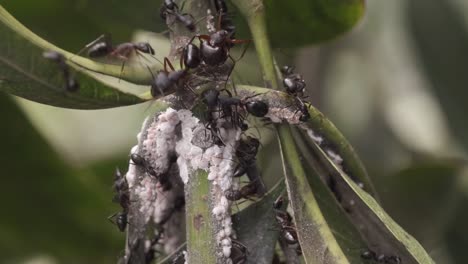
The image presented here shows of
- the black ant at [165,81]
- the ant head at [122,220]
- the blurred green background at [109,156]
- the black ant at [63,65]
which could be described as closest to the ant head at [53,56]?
the black ant at [63,65]

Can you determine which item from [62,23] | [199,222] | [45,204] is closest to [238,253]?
[199,222]

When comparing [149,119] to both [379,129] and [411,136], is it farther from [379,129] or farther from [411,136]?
[411,136]

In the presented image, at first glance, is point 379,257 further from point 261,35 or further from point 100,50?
point 100,50

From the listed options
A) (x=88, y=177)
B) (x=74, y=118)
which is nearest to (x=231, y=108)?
(x=88, y=177)

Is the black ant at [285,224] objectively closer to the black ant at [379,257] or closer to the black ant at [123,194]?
the black ant at [379,257]

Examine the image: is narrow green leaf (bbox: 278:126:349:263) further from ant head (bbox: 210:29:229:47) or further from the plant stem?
ant head (bbox: 210:29:229:47)

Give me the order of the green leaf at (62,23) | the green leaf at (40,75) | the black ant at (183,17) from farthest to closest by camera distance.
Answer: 1. the green leaf at (62,23)
2. the black ant at (183,17)
3. the green leaf at (40,75)

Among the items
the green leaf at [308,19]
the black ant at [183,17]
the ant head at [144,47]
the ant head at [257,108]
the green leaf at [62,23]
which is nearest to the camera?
the ant head at [257,108]

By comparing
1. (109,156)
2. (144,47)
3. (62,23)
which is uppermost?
(62,23)

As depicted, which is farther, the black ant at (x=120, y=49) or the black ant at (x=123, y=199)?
the black ant at (x=120, y=49)
